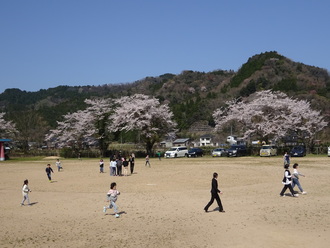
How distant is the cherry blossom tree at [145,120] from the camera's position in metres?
54.2

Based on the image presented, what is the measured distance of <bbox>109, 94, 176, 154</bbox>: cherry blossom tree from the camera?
54156 mm

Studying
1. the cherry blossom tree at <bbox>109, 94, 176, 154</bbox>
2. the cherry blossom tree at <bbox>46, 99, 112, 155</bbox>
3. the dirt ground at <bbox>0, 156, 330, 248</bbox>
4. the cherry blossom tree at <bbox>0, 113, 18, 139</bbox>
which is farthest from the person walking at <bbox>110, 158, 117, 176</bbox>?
the cherry blossom tree at <bbox>0, 113, 18, 139</bbox>

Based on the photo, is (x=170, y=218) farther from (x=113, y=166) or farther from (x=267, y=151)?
(x=267, y=151)

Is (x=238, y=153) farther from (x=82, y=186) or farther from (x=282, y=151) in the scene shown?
(x=82, y=186)

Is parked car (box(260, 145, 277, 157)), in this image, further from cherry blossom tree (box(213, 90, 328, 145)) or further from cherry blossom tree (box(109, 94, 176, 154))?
cherry blossom tree (box(109, 94, 176, 154))

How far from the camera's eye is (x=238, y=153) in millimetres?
47812

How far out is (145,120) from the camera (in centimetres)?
5391

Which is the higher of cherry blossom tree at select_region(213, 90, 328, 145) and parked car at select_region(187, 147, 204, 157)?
cherry blossom tree at select_region(213, 90, 328, 145)

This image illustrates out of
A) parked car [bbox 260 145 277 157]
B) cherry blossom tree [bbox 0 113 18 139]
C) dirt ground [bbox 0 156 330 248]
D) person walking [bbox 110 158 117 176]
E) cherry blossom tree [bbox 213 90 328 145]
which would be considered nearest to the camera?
dirt ground [bbox 0 156 330 248]

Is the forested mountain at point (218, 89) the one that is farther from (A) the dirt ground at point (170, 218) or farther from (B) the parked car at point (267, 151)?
(A) the dirt ground at point (170, 218)

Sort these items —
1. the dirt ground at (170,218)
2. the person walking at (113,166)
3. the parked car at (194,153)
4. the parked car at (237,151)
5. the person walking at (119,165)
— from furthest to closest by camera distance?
1. the parked car at (194,153)
2. the parked car at (237,151)
3. the person walking at (113,166)
4. the person walking at (119,165)
5. the dirt ground at (170,218)

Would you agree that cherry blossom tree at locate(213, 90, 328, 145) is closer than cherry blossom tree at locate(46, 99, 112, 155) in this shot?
Yes

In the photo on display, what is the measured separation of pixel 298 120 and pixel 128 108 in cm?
2453

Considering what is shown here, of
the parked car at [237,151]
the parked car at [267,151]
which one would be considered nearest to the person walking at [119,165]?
the parked car at [237,151]
